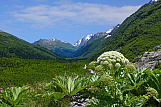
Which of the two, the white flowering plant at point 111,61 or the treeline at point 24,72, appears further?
the treeline at point 24,72

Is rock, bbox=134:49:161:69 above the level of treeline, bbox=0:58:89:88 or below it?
above

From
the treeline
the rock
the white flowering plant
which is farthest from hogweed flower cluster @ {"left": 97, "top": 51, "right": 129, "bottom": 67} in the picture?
the rock

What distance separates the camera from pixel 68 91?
6664 millimetres

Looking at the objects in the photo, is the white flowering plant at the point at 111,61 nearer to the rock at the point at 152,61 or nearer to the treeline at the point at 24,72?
the treeline at the point at 24,72

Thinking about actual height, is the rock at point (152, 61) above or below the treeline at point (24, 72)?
above

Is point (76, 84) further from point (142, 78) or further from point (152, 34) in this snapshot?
point (152, 34)

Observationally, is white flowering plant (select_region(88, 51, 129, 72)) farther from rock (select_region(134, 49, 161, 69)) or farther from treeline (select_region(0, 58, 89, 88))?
rock (select_region(134, 49, 161, 69))

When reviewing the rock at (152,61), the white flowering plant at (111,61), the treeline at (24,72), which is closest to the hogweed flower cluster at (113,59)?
the white flowering plant at (111,61)

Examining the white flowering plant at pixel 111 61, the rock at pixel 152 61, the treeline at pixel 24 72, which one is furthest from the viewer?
the rock at pixel 152 61

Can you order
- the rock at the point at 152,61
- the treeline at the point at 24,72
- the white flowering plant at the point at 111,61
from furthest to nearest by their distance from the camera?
the rock at the point at 152,61
the treeline at the point at 24,72
the white flowering plant at the point at 111,61

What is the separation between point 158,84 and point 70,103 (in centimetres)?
383

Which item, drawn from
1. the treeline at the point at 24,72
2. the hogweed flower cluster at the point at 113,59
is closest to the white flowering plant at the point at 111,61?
the hogweed flower cluster at the point at 113,59

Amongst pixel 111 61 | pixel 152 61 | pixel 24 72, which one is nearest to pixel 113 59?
pixel 111 61

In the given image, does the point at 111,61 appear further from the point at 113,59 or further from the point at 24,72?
the point at 24,72
